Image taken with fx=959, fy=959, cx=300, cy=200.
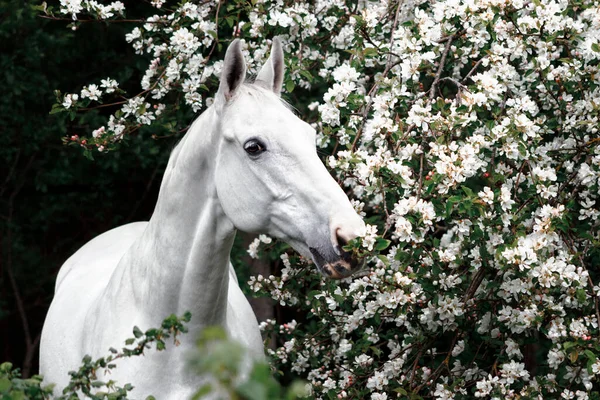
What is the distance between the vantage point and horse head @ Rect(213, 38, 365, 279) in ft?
8.37

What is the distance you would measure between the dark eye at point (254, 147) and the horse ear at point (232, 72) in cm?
20

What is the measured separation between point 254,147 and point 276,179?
0.12 meters

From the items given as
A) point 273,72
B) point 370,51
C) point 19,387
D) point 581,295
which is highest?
point 370,51

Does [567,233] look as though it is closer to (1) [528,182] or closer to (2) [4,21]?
(1) [528,182]

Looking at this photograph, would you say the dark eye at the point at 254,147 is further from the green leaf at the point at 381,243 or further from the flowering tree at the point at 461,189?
the flowering tree at the point at 461,189

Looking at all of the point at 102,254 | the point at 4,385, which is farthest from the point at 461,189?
the point at 4,385

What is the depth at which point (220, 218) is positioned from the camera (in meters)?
2.80

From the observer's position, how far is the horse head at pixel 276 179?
2.55 meters

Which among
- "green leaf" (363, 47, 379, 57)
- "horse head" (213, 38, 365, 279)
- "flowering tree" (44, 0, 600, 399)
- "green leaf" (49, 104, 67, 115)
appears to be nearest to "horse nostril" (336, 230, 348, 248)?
"horse head" (213, 38, 365, 279)

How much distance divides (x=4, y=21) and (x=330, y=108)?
3.41 m

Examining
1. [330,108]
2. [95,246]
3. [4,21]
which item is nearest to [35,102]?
[4,21]

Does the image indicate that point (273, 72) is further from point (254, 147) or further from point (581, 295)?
point (581, 295)

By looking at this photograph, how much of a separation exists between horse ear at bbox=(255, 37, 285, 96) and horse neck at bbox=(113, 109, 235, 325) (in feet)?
0.76

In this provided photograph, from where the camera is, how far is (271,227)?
274 centimetres
